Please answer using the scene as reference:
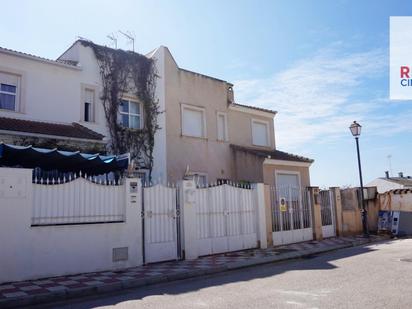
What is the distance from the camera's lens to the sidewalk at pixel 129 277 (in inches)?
297

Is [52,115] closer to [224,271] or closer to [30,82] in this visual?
[30,82]

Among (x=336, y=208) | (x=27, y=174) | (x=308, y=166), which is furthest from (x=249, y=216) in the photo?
(x=308, y=166)

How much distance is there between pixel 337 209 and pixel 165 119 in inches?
345

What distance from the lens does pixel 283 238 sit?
15469 mm

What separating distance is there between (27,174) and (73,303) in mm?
3440

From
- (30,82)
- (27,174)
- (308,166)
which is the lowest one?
(27,174)

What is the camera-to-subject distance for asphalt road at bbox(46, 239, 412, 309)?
6480mm

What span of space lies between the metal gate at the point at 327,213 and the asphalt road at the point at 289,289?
693cm

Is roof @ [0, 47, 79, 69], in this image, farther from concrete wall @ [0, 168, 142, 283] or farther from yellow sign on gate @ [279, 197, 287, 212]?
yellow sign on gate @ [279, 197, 287, 212]

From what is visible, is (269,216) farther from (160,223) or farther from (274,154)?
(274,154)

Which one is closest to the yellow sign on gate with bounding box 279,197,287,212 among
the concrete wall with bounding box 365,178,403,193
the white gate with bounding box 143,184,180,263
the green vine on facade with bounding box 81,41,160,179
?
the white gate with bounding box 143,184,180,263

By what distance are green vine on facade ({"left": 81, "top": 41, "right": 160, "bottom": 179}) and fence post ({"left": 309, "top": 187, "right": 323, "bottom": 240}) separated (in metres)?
6.95

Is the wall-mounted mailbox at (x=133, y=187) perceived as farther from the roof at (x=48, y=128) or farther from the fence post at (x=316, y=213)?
the fence post at (x=316, y=213)

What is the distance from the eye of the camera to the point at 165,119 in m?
18.5
